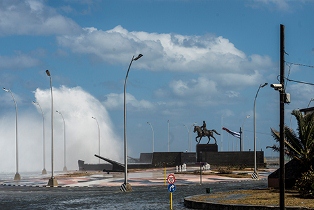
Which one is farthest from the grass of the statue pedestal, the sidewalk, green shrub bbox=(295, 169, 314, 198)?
the statue pedestal

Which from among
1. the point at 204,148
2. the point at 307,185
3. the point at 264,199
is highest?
the point at 204,148

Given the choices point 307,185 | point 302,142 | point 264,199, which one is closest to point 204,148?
point 302,142

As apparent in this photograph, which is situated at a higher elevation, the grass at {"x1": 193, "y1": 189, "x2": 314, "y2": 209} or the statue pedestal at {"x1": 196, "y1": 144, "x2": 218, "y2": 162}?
the statue pedestal at {"x1": 196, "y1": 144, "x2": 218, "y2": 162}

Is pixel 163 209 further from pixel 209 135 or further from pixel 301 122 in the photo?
pixel 209 135

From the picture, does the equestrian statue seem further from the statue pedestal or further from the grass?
the grass

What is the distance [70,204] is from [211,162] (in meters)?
59.0

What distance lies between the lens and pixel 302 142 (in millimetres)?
33812

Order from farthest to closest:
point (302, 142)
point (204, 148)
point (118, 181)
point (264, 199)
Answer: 1. point (204, 148)
2. point (118, 181)
3. point (302, 142)
4. point (264, 199)

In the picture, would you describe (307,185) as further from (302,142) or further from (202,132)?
(202,132)

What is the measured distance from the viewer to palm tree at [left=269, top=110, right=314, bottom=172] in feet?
110

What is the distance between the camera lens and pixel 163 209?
2717 cm

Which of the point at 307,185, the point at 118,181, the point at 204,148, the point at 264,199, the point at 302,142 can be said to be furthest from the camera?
the point at 204,148

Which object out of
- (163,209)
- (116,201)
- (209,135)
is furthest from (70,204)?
(209,135)

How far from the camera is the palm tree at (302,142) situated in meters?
33.5
